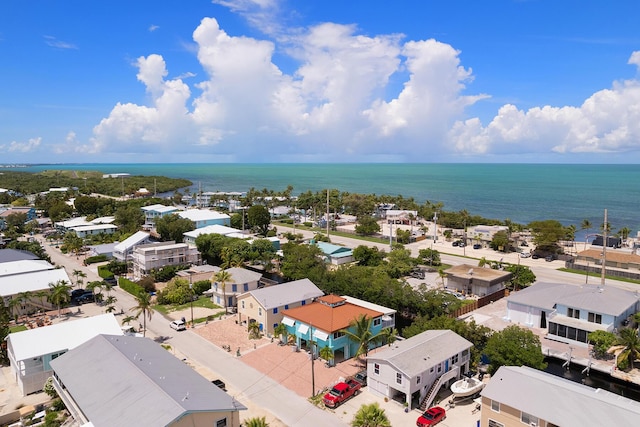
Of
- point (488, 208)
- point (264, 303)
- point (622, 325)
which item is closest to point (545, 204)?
point (488, 208)

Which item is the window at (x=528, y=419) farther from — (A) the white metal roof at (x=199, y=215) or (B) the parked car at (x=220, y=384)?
(A) the white metal roof at (x=199, y=215)

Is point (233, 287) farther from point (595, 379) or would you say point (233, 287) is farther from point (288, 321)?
point (595, 379)

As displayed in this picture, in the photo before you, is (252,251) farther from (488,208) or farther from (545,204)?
(545,204)

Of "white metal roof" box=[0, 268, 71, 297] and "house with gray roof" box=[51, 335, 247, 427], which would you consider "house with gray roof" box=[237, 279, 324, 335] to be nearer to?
"house with gray roof" box=[51, 335, 247, 427]

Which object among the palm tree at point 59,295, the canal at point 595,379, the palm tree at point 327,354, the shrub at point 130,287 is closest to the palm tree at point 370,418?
the palm tree at point 327,354

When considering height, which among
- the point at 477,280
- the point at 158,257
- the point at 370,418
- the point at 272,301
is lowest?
the point at 370,418

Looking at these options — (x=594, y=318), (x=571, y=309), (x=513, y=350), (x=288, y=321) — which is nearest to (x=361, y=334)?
(x=288, y=321)
